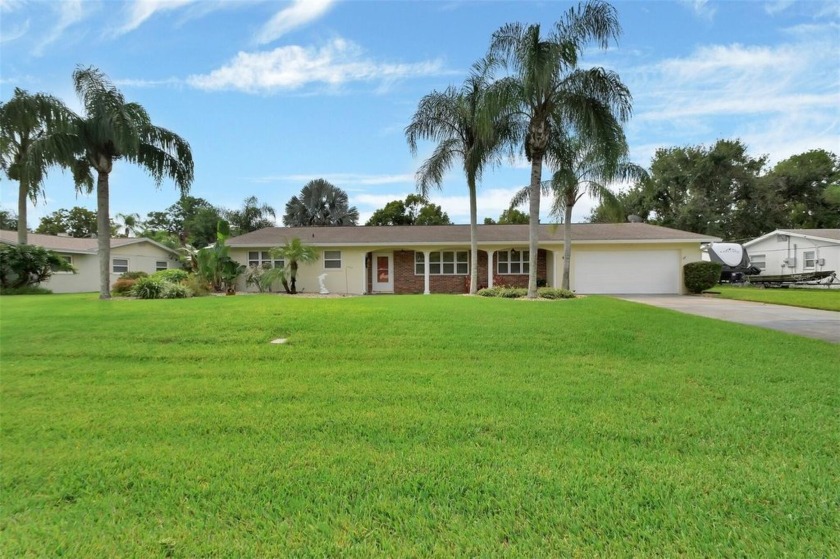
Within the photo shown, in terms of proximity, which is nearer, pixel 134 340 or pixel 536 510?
pixel 536 510

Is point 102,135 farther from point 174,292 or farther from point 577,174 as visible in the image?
point 577,174

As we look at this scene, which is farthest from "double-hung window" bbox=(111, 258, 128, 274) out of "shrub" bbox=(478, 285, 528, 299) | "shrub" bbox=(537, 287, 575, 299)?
"shrub" bbox=(537, 287, 575, 299)

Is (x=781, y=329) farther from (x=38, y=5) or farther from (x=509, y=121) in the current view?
(x=38, y=5)

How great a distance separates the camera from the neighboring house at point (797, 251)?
24.6 metres

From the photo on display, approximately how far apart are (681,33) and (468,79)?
6617 millimetres

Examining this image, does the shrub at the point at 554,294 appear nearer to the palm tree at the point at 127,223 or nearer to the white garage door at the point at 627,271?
the white garage door at the point at 627,271

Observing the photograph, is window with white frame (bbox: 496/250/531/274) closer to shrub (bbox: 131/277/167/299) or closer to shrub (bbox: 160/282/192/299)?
shrub (bbox: 160/282/192/299)

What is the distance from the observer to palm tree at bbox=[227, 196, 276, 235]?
43344 millimetres

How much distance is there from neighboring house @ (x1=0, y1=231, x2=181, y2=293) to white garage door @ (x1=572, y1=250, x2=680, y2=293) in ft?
82.1

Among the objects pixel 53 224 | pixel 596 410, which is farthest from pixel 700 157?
pixel 53 224

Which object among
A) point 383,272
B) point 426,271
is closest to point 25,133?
point 383,272

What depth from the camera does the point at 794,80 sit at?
11523 millimetres

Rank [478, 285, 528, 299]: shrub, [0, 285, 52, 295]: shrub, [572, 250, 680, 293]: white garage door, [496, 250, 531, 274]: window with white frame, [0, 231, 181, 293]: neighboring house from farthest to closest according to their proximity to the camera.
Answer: [0, 231, 181, 293]: neighboring house
[496, 250, 531, 274]: window with white frame
[572, 250, 680, 293]: white garage door
[0, 285, 52, 295]: shrub
[478, 285, 528, 299]: shrub

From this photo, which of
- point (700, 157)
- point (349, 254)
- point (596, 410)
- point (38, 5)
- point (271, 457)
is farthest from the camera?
point (700, 157)
